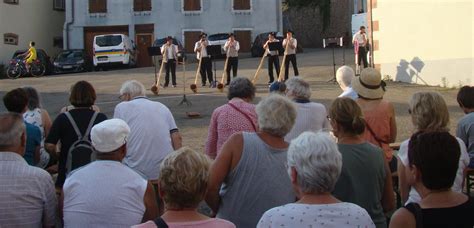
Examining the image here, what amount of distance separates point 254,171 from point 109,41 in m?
29.7

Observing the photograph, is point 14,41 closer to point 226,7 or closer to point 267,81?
point 226,7

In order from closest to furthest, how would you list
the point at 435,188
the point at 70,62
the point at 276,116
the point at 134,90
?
1. the point at 435,188
2. the point at 276,116
3. the point at 134,90
4. the point at 70,62

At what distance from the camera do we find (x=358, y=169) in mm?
4273

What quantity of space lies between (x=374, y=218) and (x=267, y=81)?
18174mm

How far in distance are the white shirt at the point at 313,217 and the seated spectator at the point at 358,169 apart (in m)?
1.00

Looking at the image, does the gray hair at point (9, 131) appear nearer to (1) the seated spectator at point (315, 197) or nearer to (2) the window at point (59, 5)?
(1) the seated spectator at point (315, 197)

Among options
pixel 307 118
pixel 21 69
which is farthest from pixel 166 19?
pixel 307 118

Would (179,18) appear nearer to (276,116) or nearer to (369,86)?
(369,86)

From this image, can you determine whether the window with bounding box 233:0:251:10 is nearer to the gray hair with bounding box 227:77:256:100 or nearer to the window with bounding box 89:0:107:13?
the window with bounding box 89:0:107:13

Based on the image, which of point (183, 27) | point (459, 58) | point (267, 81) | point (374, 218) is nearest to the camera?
point (374, 218)

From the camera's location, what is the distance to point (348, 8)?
49281 mm

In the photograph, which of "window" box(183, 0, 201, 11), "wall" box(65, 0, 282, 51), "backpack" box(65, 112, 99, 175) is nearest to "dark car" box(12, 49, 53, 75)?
"wall" box(65, 0, 282, 51)

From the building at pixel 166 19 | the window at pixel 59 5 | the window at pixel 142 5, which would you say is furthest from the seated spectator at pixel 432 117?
the window at pixel 59 5

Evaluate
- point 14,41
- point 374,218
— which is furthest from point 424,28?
point 14,41
